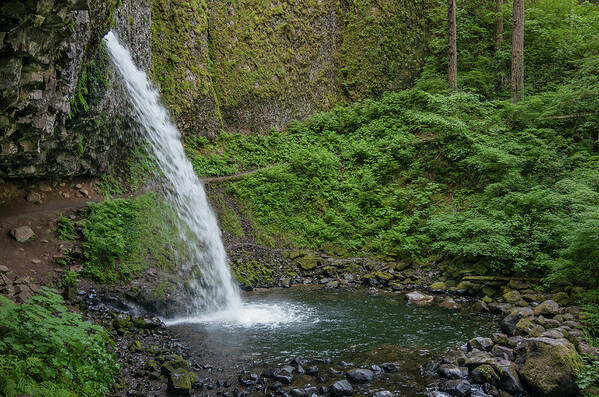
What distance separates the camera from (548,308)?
7227 millimetres

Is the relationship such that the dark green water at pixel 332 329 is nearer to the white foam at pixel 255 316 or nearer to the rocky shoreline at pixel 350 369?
the white foam at pixel 255 316

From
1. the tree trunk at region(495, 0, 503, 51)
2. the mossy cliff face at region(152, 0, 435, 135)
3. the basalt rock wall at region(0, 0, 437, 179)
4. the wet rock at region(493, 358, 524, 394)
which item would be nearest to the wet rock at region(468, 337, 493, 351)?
the wet rock at region(493, 358, 524, 394)

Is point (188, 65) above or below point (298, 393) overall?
above

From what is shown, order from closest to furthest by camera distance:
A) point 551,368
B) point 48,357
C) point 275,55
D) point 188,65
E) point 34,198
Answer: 1. point 48,357
2. point 551,368
3. point 34,198
4. point 188,65
5. point 275,55

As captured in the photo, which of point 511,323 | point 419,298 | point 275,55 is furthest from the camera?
point 275,55

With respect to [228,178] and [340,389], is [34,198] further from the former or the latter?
[340,389]

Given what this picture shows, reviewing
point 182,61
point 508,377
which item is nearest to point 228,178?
point 182,61

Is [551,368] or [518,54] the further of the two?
[518,54]

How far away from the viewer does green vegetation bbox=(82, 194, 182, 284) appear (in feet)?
24.8

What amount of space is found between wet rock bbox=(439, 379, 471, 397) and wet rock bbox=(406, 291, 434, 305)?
4.04 metres

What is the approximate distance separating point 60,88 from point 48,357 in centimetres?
375

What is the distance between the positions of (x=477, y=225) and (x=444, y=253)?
154 cm

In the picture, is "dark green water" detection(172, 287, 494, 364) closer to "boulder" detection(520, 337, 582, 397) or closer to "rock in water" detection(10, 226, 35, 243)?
"boulder" detection(520, 337, 582, 397)

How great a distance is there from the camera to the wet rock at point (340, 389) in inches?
194
